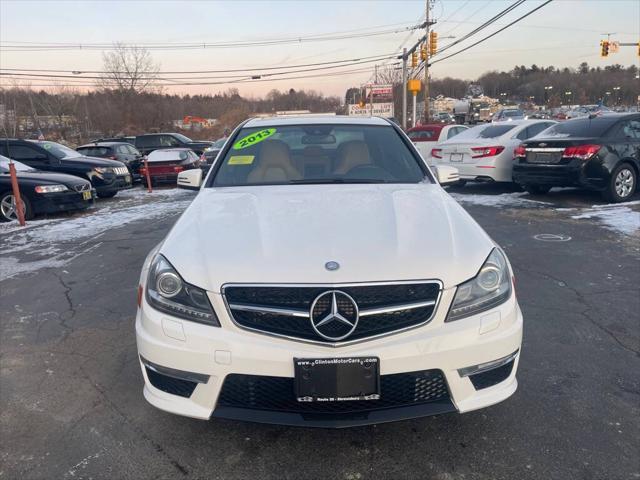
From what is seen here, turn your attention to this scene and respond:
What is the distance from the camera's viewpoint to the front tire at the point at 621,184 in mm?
8992

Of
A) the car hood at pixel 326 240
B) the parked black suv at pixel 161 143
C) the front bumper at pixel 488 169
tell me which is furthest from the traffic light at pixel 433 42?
the car hood at pixel 326 240

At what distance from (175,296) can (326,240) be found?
30.3 inches

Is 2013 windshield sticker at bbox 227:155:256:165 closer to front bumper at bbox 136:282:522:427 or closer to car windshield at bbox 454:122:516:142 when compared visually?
front bumper at bbox 136:282:522:427

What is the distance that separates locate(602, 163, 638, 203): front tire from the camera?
8.99m

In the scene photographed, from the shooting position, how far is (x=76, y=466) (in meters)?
2.42

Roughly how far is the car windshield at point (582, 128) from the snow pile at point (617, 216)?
1.33 meters

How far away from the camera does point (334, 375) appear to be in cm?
214

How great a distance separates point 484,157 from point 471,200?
1.13 m

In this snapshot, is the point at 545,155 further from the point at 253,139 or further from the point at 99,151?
the point at 99,151

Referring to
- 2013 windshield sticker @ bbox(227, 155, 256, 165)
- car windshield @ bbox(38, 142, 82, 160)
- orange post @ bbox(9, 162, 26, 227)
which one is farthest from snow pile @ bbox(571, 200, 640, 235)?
car windshield @ bbox(38, 142, 82, 160)

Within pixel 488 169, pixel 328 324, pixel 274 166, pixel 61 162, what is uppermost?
pixel 274 166

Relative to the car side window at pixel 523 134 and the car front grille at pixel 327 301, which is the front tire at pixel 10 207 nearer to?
A: the car front grille at pixel 327 301

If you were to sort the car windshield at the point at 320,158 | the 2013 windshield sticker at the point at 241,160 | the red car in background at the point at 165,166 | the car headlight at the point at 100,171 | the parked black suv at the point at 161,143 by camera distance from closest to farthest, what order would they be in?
the car windshield at the point at 320,158 → the 2013 windshield sticker at the point at 241,160 → the car headlight at the point at 100,171 → the red car in background at the point at 165,166 → the parked black suv at the point at 161,143

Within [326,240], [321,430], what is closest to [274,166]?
[326,240]
